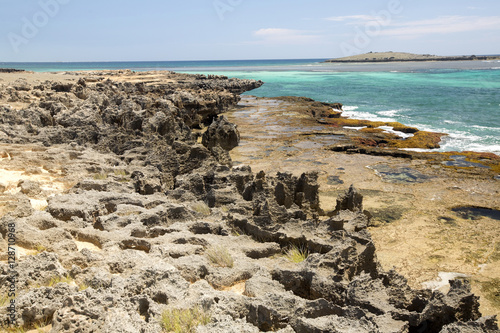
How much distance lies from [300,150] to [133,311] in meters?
15.0

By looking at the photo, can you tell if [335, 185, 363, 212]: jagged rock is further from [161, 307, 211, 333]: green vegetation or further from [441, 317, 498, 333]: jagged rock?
[161, 307, 211, 333]: green vegetation

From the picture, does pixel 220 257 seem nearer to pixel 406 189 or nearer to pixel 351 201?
pixel 351 201

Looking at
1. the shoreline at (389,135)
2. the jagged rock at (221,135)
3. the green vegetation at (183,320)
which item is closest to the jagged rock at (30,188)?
the green vegetation at (183,320)

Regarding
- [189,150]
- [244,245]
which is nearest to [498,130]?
[189,150]

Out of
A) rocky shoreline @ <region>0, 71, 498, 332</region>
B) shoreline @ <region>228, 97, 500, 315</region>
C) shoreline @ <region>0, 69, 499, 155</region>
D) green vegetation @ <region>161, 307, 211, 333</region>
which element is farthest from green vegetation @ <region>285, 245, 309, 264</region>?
shoreline @ <region>0, 69, 499, 155</region>

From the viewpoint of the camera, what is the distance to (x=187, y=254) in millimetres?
4910

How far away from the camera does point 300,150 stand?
18078 millimetres

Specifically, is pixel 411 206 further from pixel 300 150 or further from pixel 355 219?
→ pixel 300 150

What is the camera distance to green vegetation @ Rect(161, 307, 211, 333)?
11.1 ft

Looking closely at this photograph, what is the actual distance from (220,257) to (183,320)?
4.69 ft

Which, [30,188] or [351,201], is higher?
[30,188]

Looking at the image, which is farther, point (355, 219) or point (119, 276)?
point (355, 219)

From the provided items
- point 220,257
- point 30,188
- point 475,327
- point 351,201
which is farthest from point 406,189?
point 30,188

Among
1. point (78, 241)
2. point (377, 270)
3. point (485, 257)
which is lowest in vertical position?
point (485, 257)
